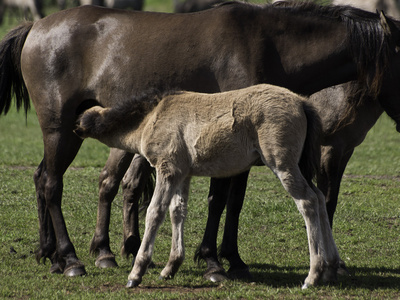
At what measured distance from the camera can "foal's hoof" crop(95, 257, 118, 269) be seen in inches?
269

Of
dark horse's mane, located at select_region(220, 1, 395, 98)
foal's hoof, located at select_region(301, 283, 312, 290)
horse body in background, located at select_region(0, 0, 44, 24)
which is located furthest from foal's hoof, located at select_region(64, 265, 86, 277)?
horse body in background, located at select_region(0, 0, 44, 24)

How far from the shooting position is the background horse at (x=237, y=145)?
5637 mm

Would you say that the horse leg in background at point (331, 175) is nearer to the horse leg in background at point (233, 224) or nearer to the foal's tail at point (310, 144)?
the horse leg in background at point (233, 224)

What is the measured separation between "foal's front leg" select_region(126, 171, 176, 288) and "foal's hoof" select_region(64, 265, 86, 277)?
80 centimetres

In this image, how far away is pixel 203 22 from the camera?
6582 millimetres

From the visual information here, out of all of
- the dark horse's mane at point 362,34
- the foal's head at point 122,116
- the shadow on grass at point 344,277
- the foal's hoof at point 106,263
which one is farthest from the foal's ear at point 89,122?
the shadow on grass at point 344,277

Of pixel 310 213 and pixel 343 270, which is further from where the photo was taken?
pixel 343 270

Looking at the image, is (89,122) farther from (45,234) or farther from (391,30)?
(391,30)

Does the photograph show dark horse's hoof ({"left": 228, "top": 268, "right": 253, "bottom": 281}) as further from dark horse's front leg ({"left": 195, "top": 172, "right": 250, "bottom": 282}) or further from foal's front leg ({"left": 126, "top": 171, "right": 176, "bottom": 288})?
foal's front leg ({"left": 126, "top": 171, "right": 176, "bottom": 288})

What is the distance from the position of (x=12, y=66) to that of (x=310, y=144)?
3332 millimetres

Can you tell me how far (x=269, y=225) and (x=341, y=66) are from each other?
106 inches

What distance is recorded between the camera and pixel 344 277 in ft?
20.9

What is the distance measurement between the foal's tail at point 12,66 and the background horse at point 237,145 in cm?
203

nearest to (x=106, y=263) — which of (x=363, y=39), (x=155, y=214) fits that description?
(x=155, y=214)
